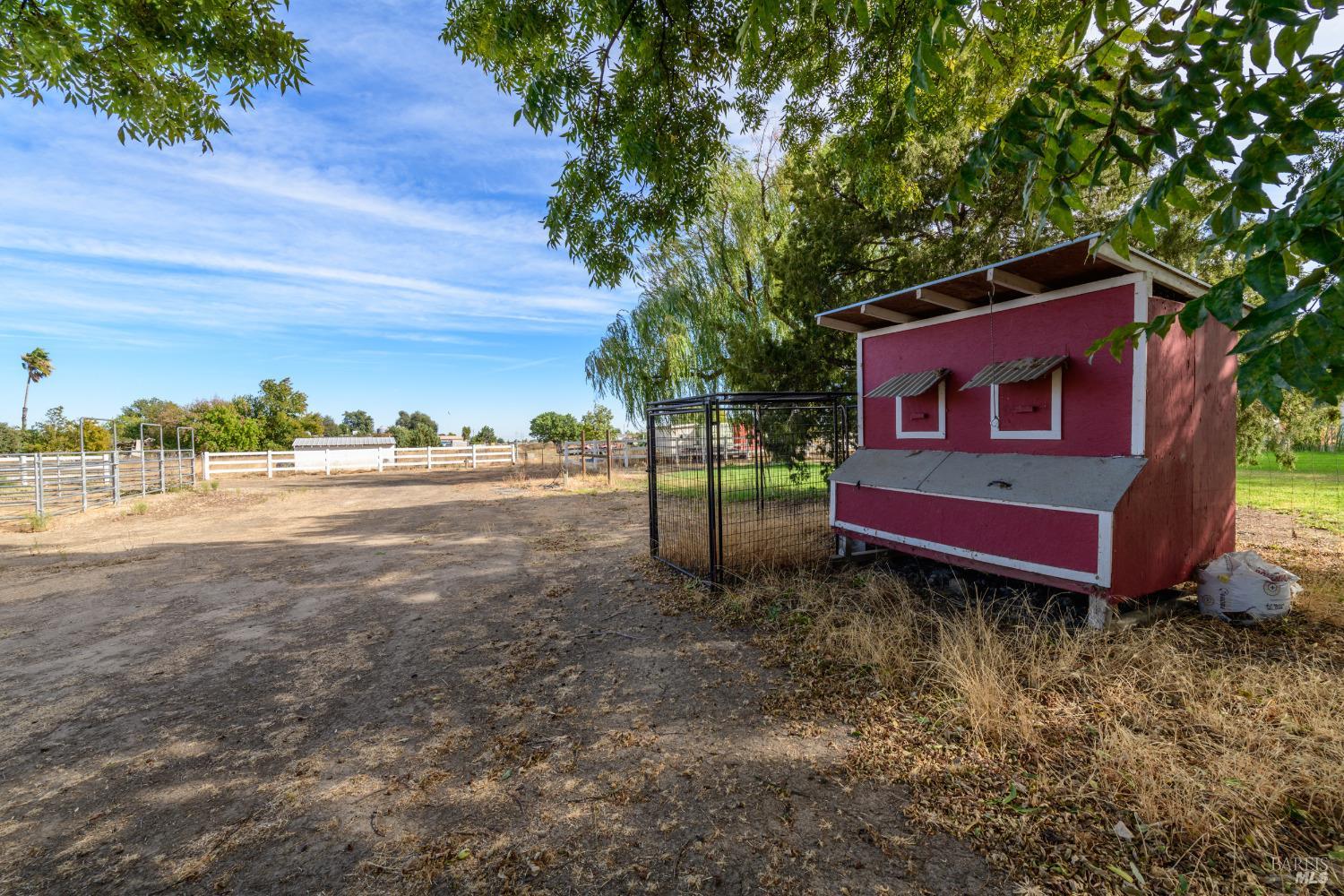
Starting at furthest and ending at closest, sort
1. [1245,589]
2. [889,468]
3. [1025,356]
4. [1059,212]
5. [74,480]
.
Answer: [74,480], [889,468], [1025,356], [1245,589], [1059,212]

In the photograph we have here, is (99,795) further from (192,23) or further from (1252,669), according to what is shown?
(1252,669)

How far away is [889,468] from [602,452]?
59.7ft

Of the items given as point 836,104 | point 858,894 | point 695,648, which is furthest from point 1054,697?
point 836,104

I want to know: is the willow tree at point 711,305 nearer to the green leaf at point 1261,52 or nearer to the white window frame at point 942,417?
the white window frame at point 942,417

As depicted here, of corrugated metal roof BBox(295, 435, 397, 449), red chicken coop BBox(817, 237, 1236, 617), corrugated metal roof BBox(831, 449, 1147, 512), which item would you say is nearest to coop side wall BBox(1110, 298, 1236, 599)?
red chicken coop BBox(817, 237, 1236, 617)

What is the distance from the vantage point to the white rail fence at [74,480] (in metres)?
12.0

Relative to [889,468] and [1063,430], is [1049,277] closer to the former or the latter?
[1063,430]

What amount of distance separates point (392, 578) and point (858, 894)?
21.5ft

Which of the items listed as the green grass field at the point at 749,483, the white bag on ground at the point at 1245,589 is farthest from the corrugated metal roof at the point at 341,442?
the white bag on ground at the point at 1245,589

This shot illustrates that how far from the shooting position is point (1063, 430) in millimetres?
4617

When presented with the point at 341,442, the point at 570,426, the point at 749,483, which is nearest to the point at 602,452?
the point at 570,426

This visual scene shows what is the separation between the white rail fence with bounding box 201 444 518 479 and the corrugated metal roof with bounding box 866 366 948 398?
24259 mm

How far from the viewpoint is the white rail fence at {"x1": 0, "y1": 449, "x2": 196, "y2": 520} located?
39.3ft

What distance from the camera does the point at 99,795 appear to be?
269 centimetres
